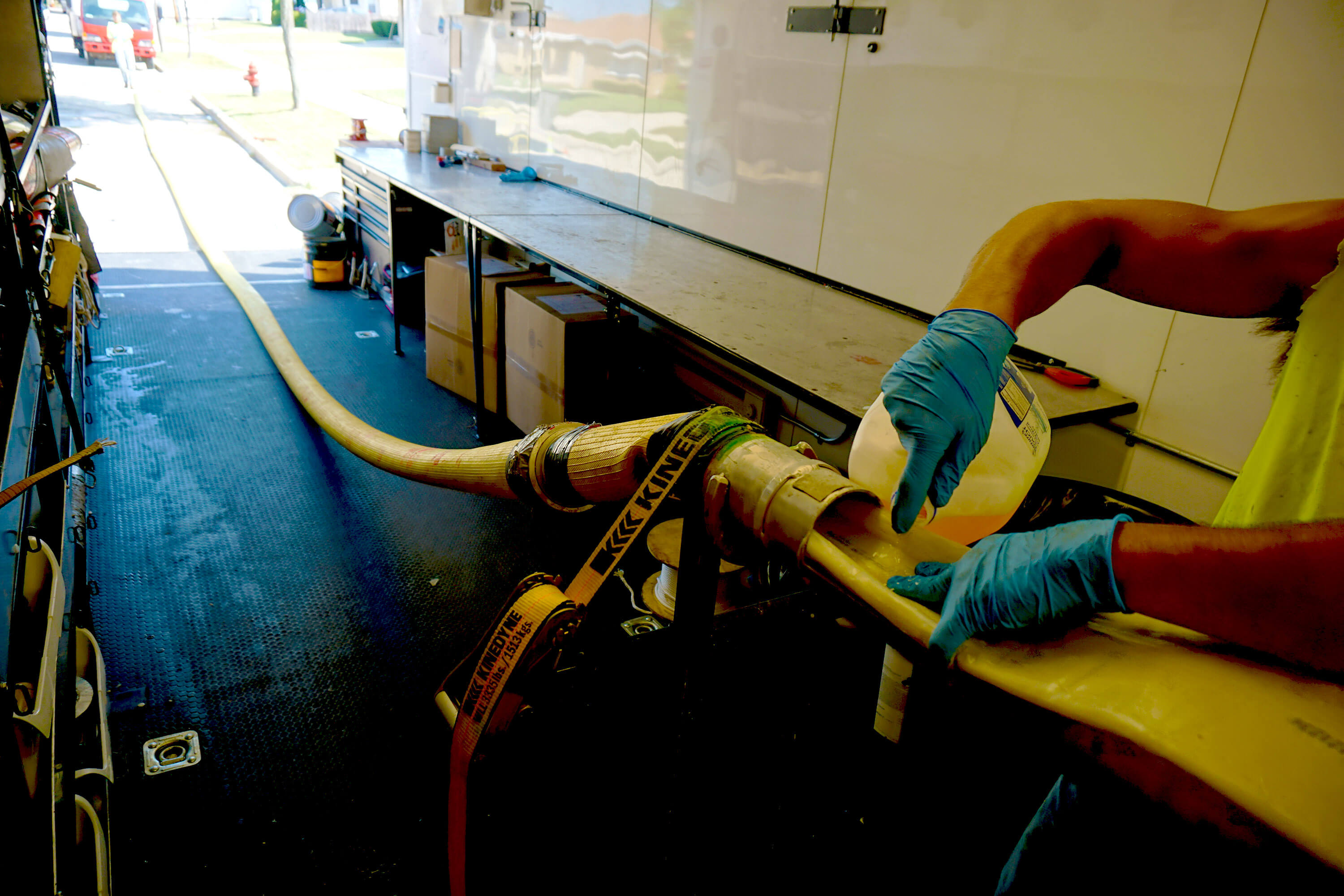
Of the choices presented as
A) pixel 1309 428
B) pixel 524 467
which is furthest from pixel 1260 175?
pixel 524 467

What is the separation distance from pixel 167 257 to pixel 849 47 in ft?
18.5

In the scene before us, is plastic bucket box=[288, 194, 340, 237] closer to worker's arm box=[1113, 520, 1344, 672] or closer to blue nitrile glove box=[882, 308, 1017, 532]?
blue nitrile glove box=[882, 308, 1017, 532]

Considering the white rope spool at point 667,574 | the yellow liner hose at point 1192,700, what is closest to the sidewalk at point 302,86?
the white rope spool at point 667,574

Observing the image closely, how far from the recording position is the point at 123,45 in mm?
15867

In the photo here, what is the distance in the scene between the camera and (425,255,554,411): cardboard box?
354 cm

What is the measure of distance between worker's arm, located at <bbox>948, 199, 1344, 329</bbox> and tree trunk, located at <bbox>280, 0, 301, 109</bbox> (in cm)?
1500

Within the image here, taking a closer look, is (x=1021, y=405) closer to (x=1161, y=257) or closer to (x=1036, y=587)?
(x=1161, y=257)

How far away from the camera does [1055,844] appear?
3.78 feet

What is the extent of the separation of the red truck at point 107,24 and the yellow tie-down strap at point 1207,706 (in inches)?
889

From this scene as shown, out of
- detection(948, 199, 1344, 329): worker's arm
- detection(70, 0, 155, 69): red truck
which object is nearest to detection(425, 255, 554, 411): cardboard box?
detection(948, 199, 1344, 329): worker's arm

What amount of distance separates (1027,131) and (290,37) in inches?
570

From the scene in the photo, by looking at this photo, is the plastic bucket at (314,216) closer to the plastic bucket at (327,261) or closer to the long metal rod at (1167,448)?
the plastic bucket at (327,261)

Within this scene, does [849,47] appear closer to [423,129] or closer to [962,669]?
[962,669]

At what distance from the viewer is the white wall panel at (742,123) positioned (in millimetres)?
2744
